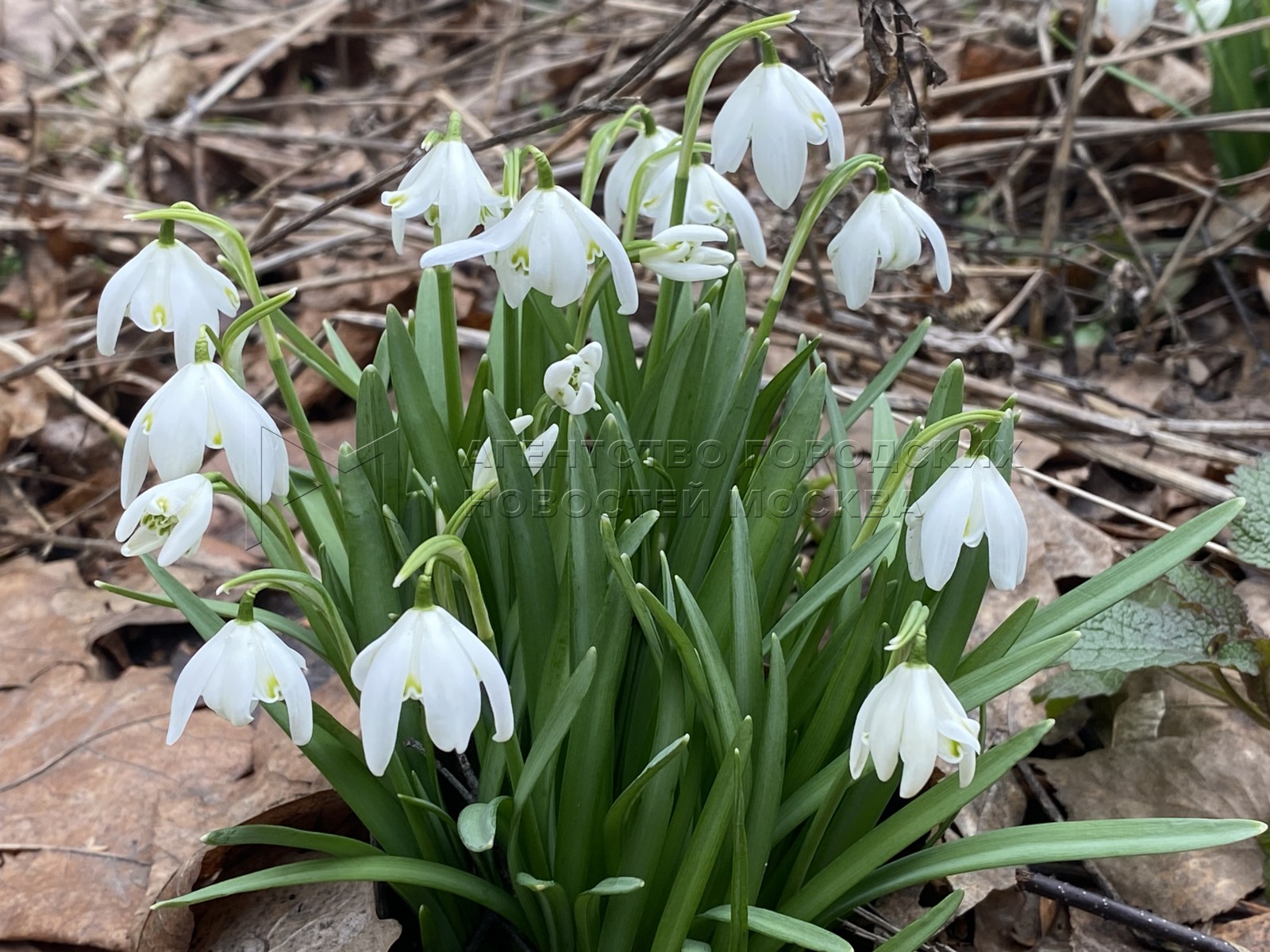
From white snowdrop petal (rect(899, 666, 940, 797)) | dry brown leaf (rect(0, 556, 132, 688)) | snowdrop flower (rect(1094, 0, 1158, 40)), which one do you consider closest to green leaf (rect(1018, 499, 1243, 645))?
white snowdrop petal (rect(899, 666, 940, 797))

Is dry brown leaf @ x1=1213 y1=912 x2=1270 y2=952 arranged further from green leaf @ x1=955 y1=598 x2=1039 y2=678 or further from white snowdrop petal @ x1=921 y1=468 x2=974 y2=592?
white snowdrop petal @ x1=921 y1=468 x2=974 y2=592

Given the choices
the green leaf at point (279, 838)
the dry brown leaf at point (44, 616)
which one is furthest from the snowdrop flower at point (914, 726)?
the dry brown leaf at point (44, 616)

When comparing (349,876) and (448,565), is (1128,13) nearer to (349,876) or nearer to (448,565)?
(448,565)

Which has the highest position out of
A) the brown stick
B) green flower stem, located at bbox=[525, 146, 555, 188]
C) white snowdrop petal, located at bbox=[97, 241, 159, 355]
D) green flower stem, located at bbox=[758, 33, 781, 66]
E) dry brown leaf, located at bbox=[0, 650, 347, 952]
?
green flower stem, located at bbox=[758, 33, 781, 66]

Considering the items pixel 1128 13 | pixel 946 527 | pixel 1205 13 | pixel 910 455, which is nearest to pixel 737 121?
pixel 910 455

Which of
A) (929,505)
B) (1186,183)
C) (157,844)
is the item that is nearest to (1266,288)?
(1186,183)

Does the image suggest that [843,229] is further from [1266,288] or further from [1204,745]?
[1266,288]
